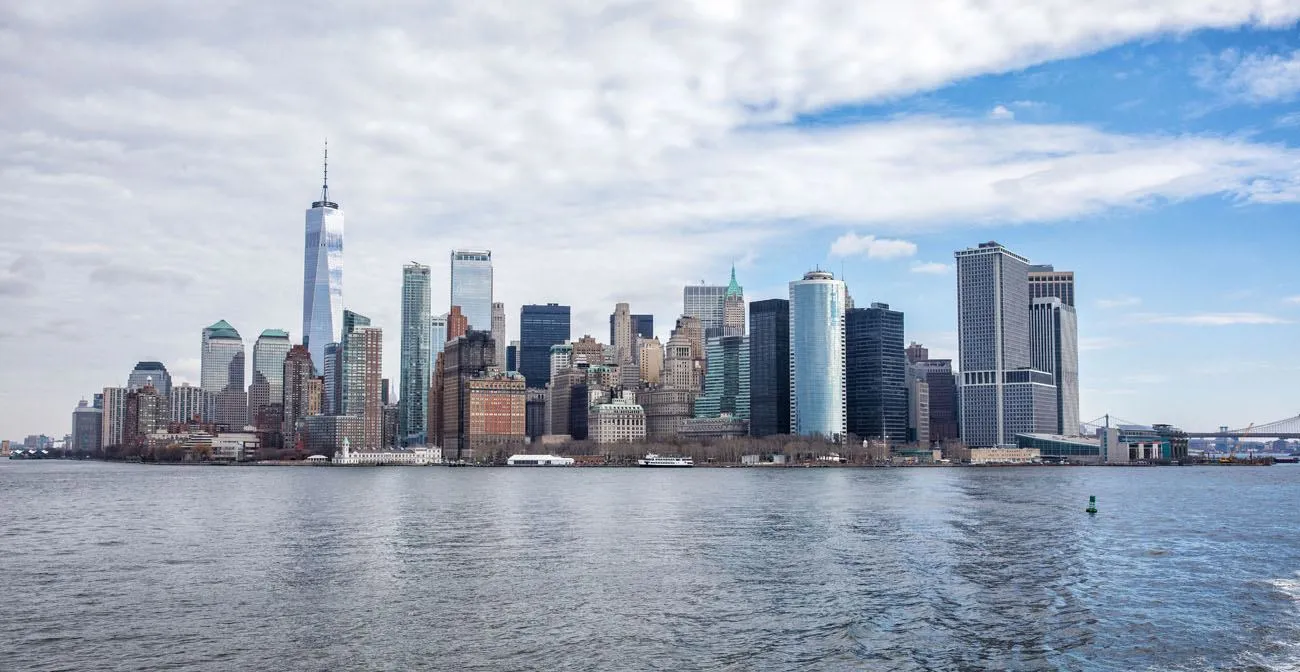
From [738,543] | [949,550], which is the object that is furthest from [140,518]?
[949,550]

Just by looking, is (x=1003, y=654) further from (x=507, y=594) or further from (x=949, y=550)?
(x=949, y=550)

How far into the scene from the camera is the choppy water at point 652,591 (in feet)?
146

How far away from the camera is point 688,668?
4194 centimetres

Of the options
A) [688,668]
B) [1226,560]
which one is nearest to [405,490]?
[1226,560]

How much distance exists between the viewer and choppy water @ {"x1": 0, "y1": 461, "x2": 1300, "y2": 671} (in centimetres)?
4450

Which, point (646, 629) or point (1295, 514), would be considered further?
point (1295, 514)

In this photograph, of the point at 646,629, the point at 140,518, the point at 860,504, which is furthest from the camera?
the point at 860,504

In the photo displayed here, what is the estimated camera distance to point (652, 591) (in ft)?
190

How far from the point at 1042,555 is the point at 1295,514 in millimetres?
54315

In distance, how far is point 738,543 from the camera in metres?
80.6

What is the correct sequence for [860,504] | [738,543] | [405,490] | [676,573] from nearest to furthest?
[676,573] < [738,543] < [860,504] < [405,490]

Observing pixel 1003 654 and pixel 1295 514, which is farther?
pixel 1295 514

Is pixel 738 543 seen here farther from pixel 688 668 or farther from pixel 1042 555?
pixel 688 668

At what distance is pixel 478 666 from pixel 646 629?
29.2 ft
